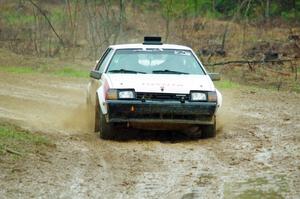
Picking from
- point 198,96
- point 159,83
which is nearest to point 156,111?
point 159,83

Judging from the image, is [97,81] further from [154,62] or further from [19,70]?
[19,70]

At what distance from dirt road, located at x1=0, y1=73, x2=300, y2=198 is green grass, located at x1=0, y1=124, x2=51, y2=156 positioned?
0.25 metres

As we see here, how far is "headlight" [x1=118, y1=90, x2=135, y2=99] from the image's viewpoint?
11008 millimetres

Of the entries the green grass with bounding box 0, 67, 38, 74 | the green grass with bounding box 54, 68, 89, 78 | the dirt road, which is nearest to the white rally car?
the dirt road

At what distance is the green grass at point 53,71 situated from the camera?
23578 mm

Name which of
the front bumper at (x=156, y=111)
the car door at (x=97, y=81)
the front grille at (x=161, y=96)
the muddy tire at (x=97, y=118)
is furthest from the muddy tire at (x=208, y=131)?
the car door at (x=97, y=81)

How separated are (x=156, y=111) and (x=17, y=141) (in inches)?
78.4

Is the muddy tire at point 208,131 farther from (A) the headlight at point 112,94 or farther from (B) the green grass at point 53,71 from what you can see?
(B) the green grass at point 53,71

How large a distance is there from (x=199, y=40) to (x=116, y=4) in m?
15.0

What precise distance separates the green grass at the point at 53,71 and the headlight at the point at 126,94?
12.2 metres

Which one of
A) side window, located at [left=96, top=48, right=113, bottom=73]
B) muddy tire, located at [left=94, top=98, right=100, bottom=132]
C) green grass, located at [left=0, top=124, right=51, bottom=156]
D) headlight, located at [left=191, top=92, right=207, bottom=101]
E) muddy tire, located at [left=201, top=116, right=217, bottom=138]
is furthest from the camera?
side window, located at [left=96, top=48, right=113, bottom=73]

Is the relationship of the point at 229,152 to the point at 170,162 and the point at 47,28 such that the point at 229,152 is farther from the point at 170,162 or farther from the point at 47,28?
the point at 47,28

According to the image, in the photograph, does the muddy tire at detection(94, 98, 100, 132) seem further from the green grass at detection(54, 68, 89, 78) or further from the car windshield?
the green grass at detection(54, 68, 89, 78)

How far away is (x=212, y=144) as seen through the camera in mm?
11086
